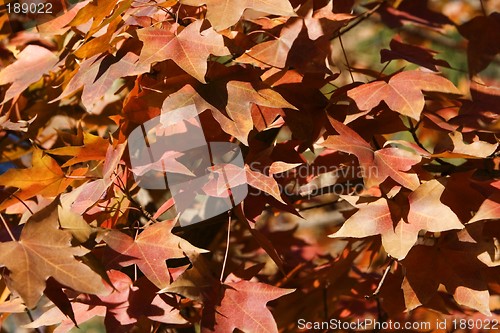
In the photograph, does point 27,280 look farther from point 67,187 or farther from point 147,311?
point 67,187

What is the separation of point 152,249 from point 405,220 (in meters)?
0.32

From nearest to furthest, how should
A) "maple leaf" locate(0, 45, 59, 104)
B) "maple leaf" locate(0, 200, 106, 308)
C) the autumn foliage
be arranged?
1. "maple leaf" locate(0, 200, 106, 308)
2. the autumn foliage
3. "maple leaf" locate(0, 45, 59, 104)

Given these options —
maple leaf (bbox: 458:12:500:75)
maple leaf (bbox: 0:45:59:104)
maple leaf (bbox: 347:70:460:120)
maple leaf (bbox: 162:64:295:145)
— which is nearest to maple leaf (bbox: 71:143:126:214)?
maple leaf (bbox: 162:64:295:145)

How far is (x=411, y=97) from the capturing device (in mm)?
953

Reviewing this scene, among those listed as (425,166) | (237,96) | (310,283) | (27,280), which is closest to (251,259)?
(310,283)

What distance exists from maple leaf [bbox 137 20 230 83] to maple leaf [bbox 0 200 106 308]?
22cm

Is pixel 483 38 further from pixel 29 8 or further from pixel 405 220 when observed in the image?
pixel 29 8

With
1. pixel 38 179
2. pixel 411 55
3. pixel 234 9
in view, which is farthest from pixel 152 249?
pixel 411 55

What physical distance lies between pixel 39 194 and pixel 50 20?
288mm

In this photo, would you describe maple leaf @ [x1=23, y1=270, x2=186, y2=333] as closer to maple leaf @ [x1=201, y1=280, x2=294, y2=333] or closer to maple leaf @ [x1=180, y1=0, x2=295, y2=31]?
maple leaf @ [x1=201, y1=280, x2=294, y2=333]

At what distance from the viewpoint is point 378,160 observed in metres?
0.92

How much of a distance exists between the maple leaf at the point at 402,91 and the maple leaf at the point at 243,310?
0.90 ft

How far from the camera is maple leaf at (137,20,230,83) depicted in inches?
34.1

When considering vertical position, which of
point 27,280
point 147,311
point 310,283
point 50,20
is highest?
point 50,20
